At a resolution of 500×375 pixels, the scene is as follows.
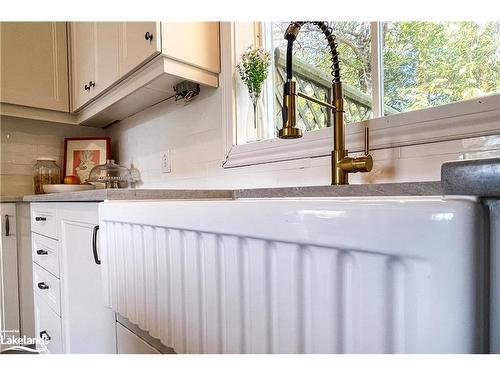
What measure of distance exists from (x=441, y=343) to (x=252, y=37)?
1.29 metres

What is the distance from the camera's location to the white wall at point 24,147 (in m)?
1.88

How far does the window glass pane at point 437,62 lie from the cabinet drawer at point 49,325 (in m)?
1.44

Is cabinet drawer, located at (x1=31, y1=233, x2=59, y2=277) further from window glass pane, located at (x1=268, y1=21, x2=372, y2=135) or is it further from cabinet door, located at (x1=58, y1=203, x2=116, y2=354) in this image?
window glass pane, located at (x1=268, y1=21, x2=372, y2=135)

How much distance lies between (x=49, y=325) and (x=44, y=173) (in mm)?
1129

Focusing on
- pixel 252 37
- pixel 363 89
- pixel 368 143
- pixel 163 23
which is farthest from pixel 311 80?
pixel 163 23

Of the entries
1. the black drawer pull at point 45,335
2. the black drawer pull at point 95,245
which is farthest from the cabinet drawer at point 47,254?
the black drawer pull at point 95,245

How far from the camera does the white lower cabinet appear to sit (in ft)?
2.72

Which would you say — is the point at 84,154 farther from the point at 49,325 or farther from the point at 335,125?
the point at 335,125

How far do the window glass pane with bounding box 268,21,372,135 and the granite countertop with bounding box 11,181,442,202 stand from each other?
37cm

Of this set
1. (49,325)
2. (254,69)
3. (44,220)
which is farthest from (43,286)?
(254,69)

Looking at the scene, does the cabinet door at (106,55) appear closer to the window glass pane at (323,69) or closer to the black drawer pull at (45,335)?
the window glass pane at (323,69)

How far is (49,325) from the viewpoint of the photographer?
1.19 metres

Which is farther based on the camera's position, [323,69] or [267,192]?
[323,69]

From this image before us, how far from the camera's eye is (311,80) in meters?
1.14
